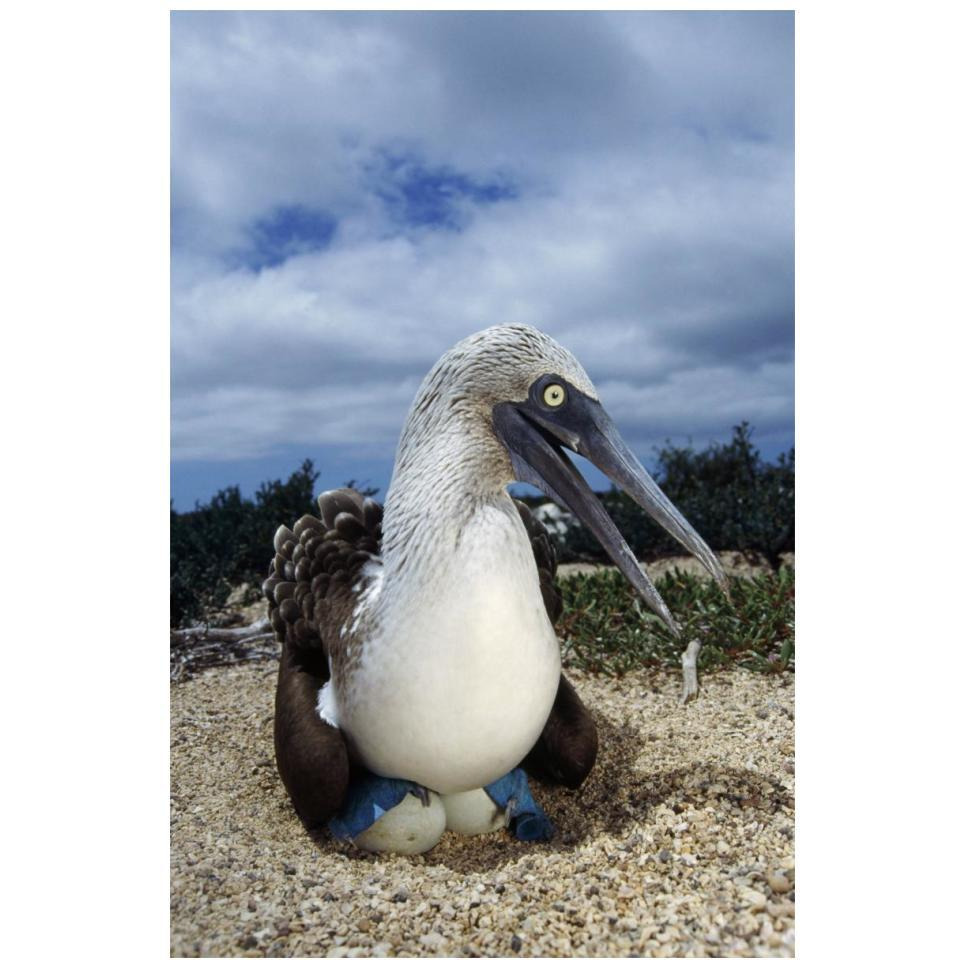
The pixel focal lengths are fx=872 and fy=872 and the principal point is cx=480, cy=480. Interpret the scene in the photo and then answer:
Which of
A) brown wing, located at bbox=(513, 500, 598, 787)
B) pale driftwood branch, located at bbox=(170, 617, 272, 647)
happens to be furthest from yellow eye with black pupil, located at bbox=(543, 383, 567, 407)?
pale driftwood branch, located at bbox=(170, 617, 272, 647)

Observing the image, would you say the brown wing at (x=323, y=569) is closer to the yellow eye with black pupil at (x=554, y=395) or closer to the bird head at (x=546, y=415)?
the bird head at (x=546, y=415)

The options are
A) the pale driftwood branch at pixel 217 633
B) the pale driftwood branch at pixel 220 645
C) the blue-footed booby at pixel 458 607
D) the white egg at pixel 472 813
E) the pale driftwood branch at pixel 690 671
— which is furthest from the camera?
the pale driftwood branch at pixel 217 633

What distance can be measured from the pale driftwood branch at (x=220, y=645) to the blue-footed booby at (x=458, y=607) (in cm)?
217

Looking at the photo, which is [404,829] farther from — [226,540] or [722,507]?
[722,507]

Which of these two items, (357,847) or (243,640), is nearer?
(357,847)

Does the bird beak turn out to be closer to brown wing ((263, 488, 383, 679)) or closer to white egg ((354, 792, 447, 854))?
brown wing ((263, 488, 383, 679))

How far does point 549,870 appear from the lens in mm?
2412

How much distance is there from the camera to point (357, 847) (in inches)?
104

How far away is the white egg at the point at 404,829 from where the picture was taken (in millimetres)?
2621

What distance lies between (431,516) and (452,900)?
1.01m

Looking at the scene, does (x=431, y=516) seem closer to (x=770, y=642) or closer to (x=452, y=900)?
(x=452, y=900)

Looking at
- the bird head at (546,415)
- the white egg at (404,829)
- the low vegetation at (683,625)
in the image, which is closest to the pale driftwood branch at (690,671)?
the low vegetation at (683,625)

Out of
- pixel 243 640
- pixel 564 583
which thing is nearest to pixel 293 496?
pixel 243 640

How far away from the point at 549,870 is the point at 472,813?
16.7 inches
